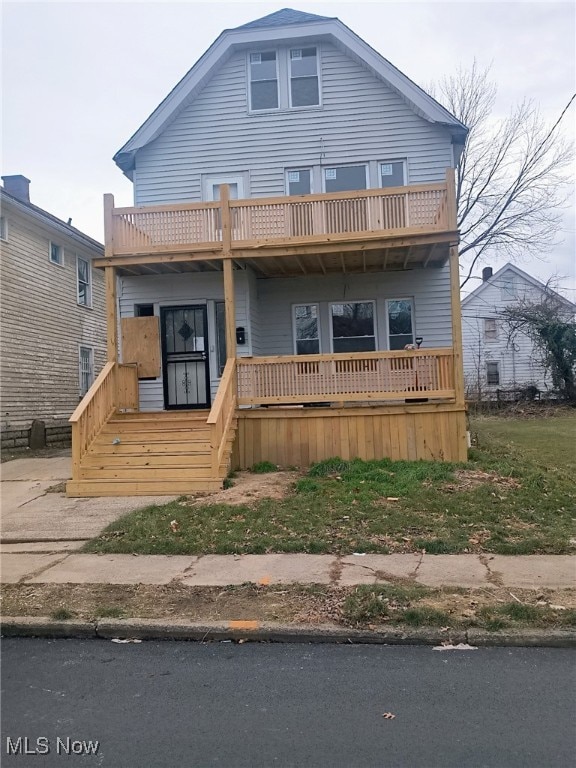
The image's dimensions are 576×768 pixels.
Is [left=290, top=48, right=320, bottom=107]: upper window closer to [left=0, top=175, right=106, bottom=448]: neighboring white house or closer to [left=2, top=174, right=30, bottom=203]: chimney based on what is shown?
[left=0, top=175, right=106, bottom=448]: neighboring white house

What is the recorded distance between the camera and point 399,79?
44.8ft

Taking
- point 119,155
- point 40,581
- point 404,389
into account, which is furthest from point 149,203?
point 40,581

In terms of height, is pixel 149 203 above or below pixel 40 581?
above

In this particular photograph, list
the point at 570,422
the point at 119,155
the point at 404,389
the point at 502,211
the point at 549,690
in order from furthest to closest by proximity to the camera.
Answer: the point at 502,211 < the point at 570,422 < the point at 119,155 < the point at 404,389 < the point at 549,690

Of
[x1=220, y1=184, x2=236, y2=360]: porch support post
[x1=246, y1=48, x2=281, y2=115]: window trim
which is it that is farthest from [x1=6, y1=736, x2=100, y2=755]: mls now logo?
[x1=246, y1=48, x2=281, y2=115]: window trim

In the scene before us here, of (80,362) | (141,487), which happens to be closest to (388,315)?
(141,487)

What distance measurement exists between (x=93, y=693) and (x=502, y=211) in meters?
27.7

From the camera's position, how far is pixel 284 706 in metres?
3.62

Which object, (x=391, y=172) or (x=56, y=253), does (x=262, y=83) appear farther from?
(x=56, y=253)

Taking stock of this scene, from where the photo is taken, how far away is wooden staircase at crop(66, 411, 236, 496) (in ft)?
31.4

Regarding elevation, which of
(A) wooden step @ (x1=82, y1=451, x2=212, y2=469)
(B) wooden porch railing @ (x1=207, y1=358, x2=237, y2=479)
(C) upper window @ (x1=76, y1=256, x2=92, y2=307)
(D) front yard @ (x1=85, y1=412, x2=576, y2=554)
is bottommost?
(D) front yard @ (x1=85, y1=412, x2=576, y2=554)

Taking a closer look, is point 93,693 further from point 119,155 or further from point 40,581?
point 119,155

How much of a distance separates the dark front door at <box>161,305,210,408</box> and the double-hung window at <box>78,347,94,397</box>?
27.4ft

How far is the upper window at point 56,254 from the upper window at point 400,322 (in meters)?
11.0
